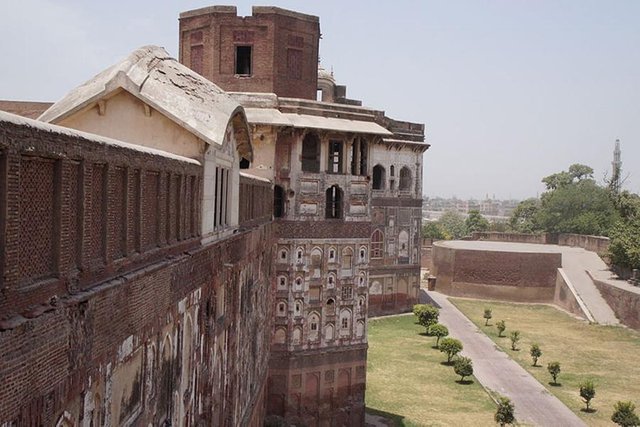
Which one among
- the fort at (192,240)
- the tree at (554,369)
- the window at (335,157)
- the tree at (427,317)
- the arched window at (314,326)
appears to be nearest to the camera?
the fort at (192,240)

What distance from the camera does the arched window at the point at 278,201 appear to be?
1878 cm

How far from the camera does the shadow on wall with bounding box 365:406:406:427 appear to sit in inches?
800

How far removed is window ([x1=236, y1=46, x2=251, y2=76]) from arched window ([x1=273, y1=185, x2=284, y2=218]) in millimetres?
4775

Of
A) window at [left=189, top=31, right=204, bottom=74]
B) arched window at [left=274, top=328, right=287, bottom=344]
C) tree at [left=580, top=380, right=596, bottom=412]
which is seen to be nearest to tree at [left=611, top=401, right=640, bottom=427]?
tree at [left=580, top=380, right=596, bottom=412]

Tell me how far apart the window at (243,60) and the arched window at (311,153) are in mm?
3649

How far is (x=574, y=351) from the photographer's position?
98.9 ft

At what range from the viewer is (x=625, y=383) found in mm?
25094

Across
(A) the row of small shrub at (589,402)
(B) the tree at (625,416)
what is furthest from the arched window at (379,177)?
(B) the tree at (625,416)

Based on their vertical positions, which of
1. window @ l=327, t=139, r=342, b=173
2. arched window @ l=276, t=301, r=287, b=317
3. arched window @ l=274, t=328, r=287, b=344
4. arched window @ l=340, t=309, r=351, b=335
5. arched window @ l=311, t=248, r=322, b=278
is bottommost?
arched window @ l=274, t=328, r=287, b=344

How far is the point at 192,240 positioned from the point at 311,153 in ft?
35.5

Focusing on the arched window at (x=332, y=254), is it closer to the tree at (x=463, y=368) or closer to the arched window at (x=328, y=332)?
the arched window at (x=328, y=332)

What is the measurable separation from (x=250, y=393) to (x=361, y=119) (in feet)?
29.6

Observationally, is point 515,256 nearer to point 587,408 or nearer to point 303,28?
point 587,408

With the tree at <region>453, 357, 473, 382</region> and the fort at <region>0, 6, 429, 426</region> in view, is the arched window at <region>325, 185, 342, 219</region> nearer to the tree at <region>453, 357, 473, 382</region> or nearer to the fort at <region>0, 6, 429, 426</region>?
the fort at <region>0, 6, 429, 426</region>
